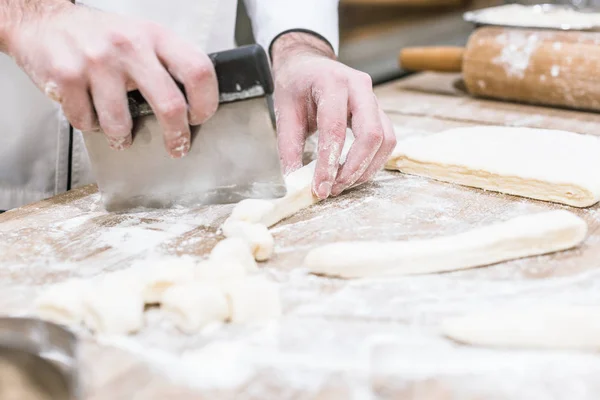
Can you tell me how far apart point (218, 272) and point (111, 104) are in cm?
36

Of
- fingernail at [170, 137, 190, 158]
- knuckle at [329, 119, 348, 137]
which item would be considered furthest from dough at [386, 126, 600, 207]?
fingernail at [170, 137, 190, 158]

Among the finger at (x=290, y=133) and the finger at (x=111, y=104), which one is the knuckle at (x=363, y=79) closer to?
the finger at (x=290, y=133)

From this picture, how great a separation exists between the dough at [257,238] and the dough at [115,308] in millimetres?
235

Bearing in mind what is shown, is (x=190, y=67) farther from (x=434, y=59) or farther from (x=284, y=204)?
(x=434, y=59)

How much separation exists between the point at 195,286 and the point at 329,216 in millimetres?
464

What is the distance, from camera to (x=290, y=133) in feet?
5.01

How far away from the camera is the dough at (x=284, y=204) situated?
1247mm

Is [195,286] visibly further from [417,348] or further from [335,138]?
[335,138]

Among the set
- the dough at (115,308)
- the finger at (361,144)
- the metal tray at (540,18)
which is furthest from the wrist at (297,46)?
the dough at (115,308)

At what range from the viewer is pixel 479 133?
1.77 meters

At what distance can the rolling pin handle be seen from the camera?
251 centimetres

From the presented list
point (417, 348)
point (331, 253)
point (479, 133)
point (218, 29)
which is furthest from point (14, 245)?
point (479, 133)

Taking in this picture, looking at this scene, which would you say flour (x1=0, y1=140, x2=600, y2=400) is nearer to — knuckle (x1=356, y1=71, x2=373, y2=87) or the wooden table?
the wooden table

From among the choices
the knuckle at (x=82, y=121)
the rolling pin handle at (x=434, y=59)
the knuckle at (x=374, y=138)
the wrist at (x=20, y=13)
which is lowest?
the rolling pin handle at (x=434, y=59)
